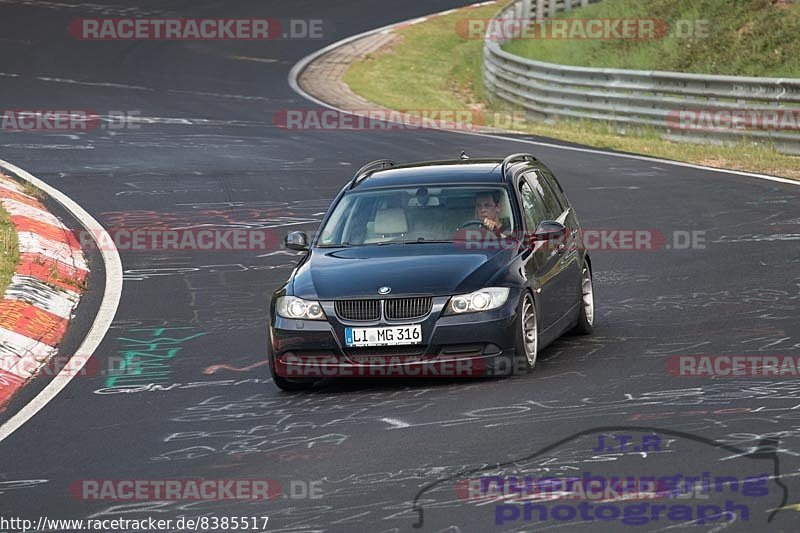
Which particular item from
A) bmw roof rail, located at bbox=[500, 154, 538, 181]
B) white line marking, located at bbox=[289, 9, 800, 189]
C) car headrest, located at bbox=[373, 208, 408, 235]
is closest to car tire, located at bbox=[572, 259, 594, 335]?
bmw roof rail, located at bbox=[500, 154, 538, 181]

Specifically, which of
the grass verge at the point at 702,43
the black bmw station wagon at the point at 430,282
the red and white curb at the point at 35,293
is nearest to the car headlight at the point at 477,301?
the black bmw station wagon at the point at 430,282

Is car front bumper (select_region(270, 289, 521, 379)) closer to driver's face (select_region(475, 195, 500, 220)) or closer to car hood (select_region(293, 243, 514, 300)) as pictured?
car hood (select_region(293, 243, 514, 300))

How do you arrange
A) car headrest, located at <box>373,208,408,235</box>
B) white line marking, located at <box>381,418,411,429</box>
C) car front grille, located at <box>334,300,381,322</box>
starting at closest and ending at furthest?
white line marking, located at <box>381,418,411,429</box> → car front grille, located at <box>334,300,381,322</box> → car headrest, located at <box>373,208,408,235</box>

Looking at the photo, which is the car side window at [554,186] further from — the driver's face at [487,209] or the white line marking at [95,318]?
the white line marking at [95,318]

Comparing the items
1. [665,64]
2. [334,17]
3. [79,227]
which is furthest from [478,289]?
[334,17]

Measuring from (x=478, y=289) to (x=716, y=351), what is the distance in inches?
76.7

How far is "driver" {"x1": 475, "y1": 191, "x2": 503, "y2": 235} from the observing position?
11078mm

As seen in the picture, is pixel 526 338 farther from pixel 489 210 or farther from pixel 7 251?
pixel 7 251

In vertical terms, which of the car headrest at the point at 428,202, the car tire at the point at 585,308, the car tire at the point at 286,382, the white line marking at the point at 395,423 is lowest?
the white line marking at the point at 395,423

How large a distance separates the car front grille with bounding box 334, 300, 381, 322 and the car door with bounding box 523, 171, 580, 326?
1.61m

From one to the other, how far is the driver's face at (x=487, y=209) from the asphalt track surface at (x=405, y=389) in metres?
1.15

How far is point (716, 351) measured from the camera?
10.8m

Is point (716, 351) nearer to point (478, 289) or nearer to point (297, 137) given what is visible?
point (478, 289)

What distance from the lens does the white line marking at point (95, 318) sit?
998 cm
